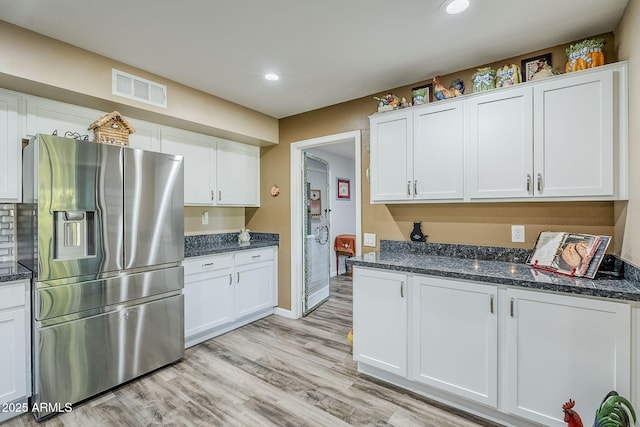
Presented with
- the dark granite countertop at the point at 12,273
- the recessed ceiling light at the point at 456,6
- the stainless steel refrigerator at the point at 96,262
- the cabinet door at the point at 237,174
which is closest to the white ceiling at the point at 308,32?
the recessed ceiling light at the point at 456,6

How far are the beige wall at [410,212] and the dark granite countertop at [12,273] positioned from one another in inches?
91.5

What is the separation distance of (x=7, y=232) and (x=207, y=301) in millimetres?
1621

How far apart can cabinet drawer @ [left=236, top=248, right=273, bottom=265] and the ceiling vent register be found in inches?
65.8

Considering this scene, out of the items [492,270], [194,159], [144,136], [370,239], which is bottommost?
[492,270]

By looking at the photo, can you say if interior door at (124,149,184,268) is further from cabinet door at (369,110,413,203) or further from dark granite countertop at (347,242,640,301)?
cabinet door at (369,110,413,203)

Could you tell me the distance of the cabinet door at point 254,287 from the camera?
11.1 feet

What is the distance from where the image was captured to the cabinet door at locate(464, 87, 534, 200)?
2.04 metres

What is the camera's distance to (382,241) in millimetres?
2986

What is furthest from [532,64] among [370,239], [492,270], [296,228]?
[296,228]

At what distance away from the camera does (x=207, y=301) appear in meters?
3.05

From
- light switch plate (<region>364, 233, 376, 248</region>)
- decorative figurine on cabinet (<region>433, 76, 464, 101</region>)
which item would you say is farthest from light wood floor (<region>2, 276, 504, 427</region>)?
decorative figurine on cabinet (<region>433, 76, 464, 101</region>)

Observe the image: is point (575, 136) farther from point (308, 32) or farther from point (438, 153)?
point (308, 32)

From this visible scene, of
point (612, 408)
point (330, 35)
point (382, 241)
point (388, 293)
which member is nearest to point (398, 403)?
point (388, 293)

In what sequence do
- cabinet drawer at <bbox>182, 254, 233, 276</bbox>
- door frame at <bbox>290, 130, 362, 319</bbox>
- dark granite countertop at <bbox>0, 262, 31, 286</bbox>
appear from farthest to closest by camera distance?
1. door frame at <bbox>290, 130, 362, 319</bbox>
2. cabinet drawer at <bbox>182, 254, 233, 276</bbox>
3. dark granite countertop at <bbox>0, 262, 31, 286</bbox>
